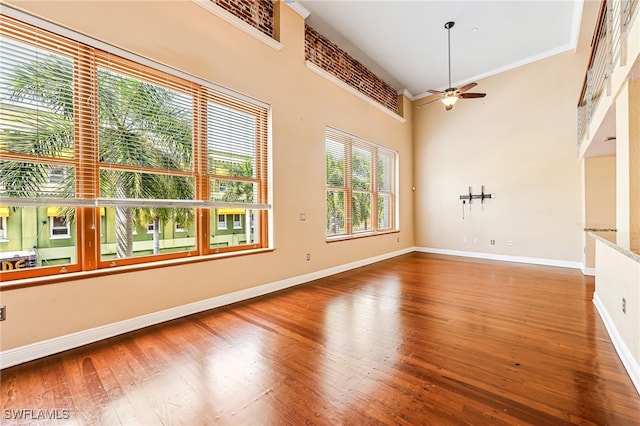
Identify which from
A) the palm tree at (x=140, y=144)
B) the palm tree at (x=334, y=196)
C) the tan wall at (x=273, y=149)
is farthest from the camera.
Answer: the palm tree at (x=334, y=196)

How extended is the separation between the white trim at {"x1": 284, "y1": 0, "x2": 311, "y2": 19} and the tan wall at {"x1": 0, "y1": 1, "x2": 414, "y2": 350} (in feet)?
0.24

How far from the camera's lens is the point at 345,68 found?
5781mm

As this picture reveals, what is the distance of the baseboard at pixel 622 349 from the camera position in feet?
6.14

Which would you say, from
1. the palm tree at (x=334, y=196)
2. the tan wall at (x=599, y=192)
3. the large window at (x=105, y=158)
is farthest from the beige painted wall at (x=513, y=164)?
the large window at (x=105, y=158)

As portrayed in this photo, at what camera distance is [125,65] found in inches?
109

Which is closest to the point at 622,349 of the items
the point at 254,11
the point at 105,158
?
the point at 105,158

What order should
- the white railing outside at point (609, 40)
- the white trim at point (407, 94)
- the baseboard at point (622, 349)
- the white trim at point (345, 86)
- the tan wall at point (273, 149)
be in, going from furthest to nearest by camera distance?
the white trim at point (407, 94) → the white trim at point (345, 86) → the tan wall at point (273, 149) → the white railing outside at point (609, 40) → the baseboard at point (622, 349)

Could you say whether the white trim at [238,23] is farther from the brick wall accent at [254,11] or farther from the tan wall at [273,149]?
the brick wall accent at [254,11]

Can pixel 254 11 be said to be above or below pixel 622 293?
above

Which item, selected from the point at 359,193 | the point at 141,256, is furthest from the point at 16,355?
the point at 359,193

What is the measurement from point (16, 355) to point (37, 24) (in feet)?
8.80

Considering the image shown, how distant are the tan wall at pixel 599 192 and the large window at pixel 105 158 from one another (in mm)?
6135

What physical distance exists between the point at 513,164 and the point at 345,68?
4.40 meters

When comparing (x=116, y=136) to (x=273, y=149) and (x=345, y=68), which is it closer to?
(x=273, y=149)
